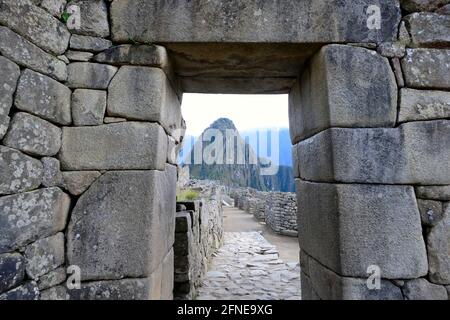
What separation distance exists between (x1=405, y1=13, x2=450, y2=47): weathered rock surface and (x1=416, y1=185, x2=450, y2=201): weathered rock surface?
1.02 metres

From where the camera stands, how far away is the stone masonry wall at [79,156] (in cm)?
138

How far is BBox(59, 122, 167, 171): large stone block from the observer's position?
66.6 inches

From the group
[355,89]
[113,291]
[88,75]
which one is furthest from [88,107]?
[355,89]

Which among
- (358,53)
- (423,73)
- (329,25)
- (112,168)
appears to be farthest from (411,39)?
(112,168)

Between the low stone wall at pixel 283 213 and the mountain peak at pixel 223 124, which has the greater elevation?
the mountain peak at pixel 223 124

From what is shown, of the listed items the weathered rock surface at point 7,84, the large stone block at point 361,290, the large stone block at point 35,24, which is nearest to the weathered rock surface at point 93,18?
the large stone block at point 35,24

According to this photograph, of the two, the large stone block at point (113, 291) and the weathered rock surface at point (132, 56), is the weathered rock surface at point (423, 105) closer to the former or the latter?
the weathered rock surface at point (132, 56)

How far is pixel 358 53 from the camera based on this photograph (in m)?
1.74

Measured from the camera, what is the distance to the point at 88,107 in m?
1.74

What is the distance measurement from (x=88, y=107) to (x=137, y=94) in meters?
0.35

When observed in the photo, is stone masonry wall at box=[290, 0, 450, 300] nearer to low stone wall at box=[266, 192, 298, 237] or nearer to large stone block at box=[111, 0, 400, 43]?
large stone block at box=[111, 0, 400, 43]

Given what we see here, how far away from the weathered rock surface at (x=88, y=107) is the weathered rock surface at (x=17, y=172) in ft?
1.30

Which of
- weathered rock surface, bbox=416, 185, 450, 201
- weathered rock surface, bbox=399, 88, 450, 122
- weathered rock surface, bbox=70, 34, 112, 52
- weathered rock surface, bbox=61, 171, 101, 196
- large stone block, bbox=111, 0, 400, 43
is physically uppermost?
large stone block, bbox=111, 0, 400, 43

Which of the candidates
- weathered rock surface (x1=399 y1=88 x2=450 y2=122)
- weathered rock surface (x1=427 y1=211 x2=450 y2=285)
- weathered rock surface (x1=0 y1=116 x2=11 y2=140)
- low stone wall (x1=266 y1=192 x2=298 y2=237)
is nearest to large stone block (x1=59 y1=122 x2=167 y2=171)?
weathered rock surface (x1=0 y1=116 x2=11 y2=140)
